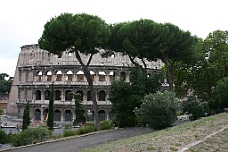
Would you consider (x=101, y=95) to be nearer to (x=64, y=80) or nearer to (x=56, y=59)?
(x=64, y=80)

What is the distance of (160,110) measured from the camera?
15.0 metres

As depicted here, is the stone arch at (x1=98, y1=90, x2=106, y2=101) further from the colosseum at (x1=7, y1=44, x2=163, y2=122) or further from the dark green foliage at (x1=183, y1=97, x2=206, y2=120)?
the dark green foliage at (x1=183, y1=97, x2=206, y2=120)

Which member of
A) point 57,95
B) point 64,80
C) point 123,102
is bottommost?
point 123,102

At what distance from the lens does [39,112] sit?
3862cm

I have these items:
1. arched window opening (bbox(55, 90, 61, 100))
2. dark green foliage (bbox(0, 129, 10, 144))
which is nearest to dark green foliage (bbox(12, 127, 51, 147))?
dark green foliage (bbox(0, 129, 10, 144))

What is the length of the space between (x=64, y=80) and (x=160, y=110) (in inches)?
935

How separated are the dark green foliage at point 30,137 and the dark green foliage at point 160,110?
5.51m

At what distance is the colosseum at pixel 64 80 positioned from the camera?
3675 cm

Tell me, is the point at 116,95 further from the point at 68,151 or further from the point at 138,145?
the point at 138,145

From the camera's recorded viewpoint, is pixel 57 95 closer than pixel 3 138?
No

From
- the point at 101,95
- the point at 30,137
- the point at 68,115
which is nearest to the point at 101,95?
the point at 101,95

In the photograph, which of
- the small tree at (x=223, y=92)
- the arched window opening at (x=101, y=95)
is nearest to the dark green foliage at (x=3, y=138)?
the small tree at (x=223, y=92)

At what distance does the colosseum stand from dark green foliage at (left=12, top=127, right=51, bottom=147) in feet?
69.3

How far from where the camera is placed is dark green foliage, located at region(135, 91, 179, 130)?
49.0 feet
